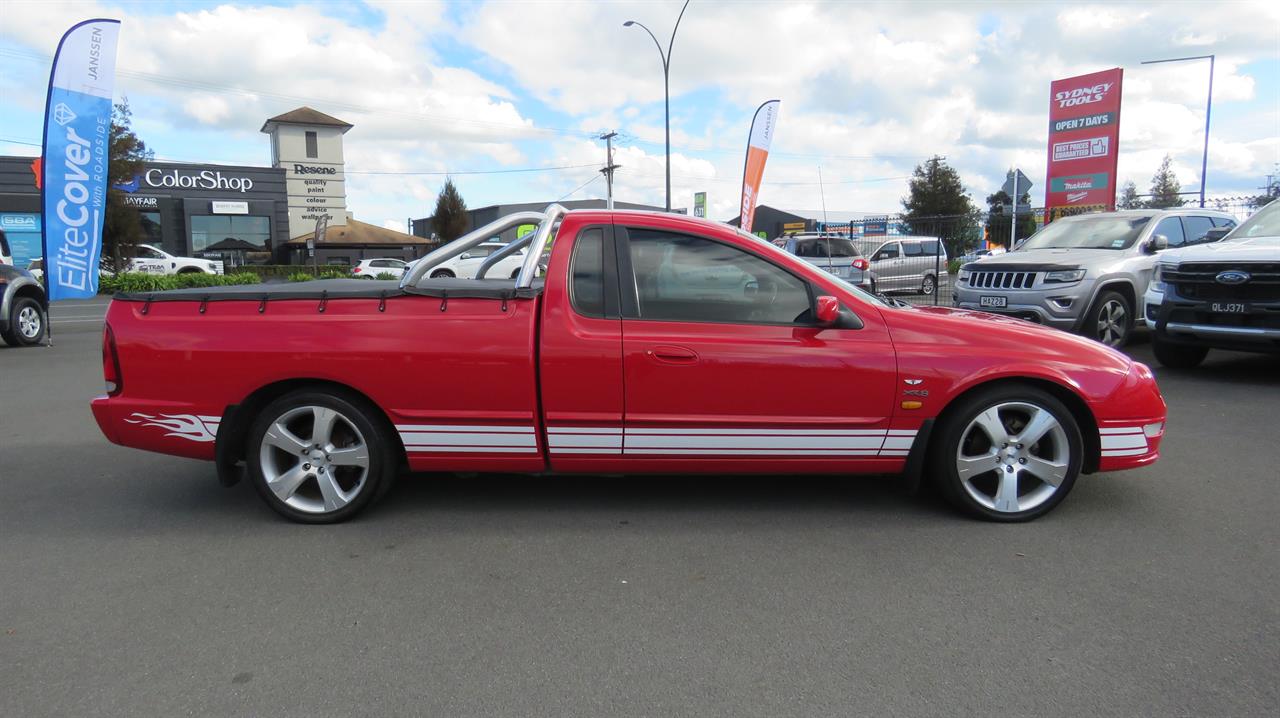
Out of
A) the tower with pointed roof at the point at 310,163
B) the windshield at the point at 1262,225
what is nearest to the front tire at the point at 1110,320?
the windshield at the point at 1262,225

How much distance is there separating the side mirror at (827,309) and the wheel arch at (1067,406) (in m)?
0.72

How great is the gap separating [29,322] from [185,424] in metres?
10.4

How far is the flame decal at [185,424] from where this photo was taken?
4195mm

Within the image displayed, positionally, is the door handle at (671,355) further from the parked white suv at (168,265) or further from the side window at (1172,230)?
the parked white suv at (168,265)

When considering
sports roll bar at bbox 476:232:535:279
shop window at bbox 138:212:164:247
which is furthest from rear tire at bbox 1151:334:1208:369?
shop window at bbox 138:212:164:247

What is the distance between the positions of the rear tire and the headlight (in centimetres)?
119

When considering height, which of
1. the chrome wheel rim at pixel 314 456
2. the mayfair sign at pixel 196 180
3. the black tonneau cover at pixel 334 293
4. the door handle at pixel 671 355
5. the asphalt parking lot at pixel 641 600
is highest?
the mayfair sign at pixel 196 180

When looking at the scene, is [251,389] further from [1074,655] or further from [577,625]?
[1074,655]

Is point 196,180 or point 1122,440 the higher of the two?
point 196,180

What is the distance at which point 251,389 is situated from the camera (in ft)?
13.6

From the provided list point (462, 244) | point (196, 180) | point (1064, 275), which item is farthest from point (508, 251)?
point (196, 180)

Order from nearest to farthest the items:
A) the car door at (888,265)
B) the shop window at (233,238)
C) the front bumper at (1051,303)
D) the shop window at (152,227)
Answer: the front bumper at (1051,303)
the car door at (888,265)
the shop window at (152,227)
the shop window at (233,238)

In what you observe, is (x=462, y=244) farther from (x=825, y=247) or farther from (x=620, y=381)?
(x=825, y=247)

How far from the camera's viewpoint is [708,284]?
419 centimetres
